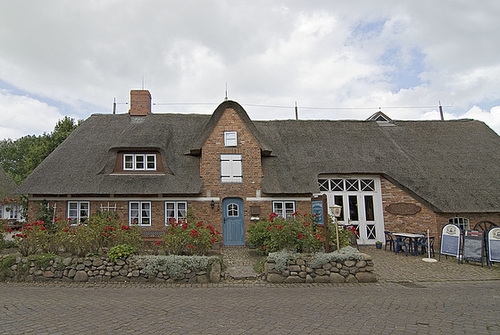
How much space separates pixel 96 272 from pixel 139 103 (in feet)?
40.2

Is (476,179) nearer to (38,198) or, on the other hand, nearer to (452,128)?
(452,128)

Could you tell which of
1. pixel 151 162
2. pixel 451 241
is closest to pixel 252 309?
pixel 451 241

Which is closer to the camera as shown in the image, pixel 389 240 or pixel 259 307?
pixel 259 307

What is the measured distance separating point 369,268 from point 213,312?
5.09 metres

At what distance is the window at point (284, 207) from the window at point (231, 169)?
2.09m

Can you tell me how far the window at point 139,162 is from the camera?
48.4ft

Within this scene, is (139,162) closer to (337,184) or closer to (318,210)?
(318,210)

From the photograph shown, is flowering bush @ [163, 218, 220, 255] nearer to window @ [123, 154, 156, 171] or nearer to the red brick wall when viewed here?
window @ [123, 154, 156, 171]

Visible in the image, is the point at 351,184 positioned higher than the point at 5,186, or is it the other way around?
the point at 5,186

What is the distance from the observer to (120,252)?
354 inches

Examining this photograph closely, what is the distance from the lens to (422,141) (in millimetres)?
18297

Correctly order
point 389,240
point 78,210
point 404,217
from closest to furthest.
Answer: point 389,240, point 78,210, point 404,217

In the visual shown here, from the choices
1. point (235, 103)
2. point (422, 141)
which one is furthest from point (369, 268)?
point (422, 141)

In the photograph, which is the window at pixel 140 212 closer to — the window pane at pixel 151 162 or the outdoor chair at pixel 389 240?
the window pane at pixel 151 162
